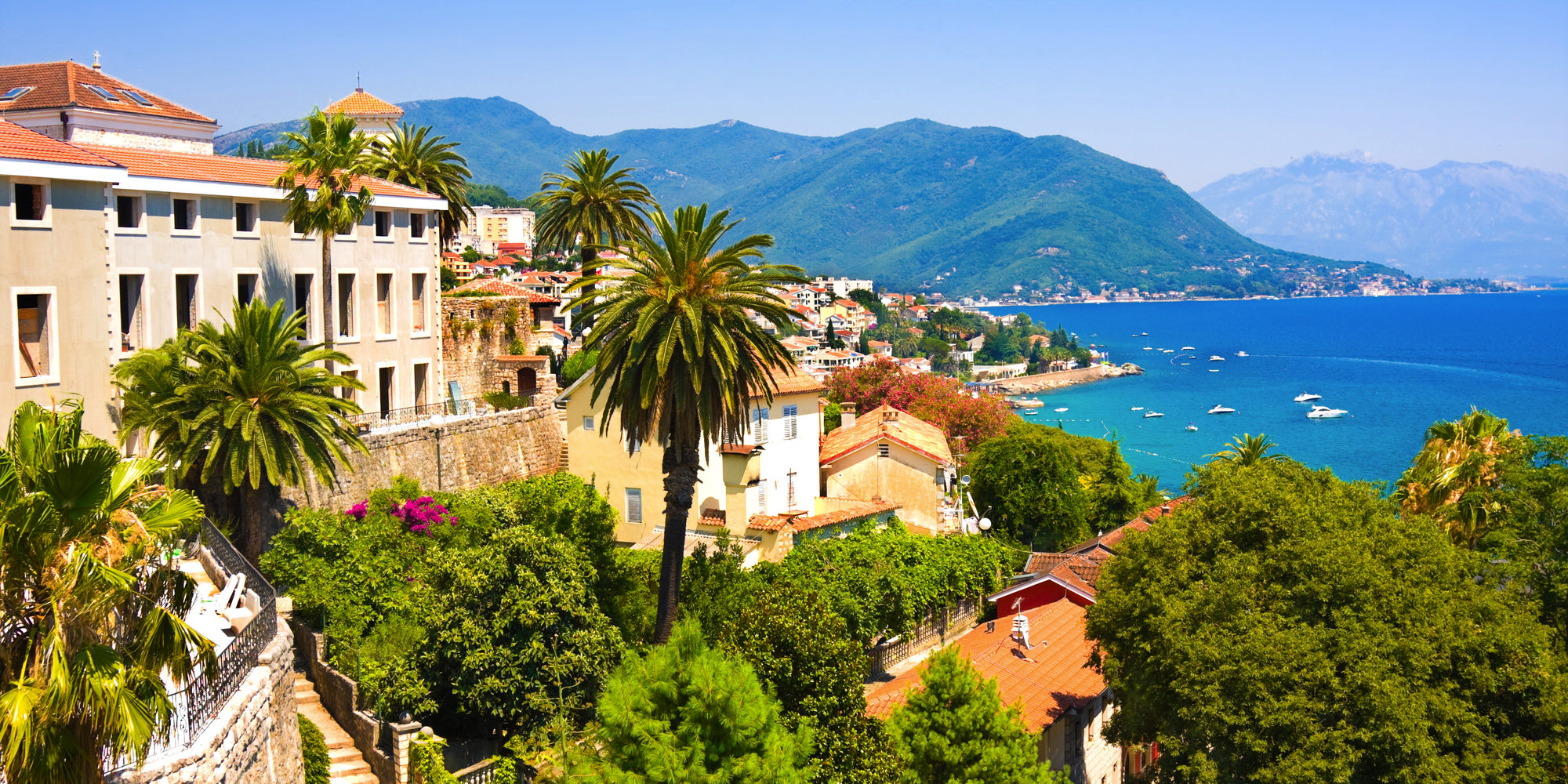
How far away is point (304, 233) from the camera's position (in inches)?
1266

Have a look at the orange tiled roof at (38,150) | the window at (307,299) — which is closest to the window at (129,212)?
the orange tiled roof at (38,150)

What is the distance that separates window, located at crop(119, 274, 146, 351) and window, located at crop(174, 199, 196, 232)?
75.3 inches

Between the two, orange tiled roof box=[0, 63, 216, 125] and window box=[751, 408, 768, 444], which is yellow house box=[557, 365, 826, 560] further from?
orange tiled roof box=[0, 63, 216, 125]

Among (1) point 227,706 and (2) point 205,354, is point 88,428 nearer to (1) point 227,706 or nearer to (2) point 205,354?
(2) point 205,354

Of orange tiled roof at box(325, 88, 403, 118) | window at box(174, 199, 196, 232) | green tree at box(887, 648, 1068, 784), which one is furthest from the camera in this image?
orange tiled roof at box(325, 88, 403, 118)

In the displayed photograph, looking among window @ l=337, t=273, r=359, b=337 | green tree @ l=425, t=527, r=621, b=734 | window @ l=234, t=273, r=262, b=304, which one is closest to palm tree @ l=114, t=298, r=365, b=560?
green tree @ l=425, t=527, r=621, b=734

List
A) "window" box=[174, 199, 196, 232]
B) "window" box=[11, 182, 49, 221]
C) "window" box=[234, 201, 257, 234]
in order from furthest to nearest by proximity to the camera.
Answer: "window" box=[234, 201, 257, 234], "window" box=[174, 199, 196, 232], "window" box=[11, 182, 49, 221]

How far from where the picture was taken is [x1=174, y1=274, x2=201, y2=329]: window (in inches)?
1207

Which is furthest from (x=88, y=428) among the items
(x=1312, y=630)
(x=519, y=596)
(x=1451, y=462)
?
(x=1451, y=462)

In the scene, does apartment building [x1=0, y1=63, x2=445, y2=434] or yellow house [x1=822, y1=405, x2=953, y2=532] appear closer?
apartment building [x1=0, y1=63, x2=445, y2=434]

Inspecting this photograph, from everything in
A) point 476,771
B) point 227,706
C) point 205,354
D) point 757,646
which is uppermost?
point 205,354

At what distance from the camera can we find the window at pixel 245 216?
32156 mm

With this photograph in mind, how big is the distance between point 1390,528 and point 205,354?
25.5 m

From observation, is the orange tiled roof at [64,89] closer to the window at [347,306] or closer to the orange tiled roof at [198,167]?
the orange tiled roof at [198,167]
